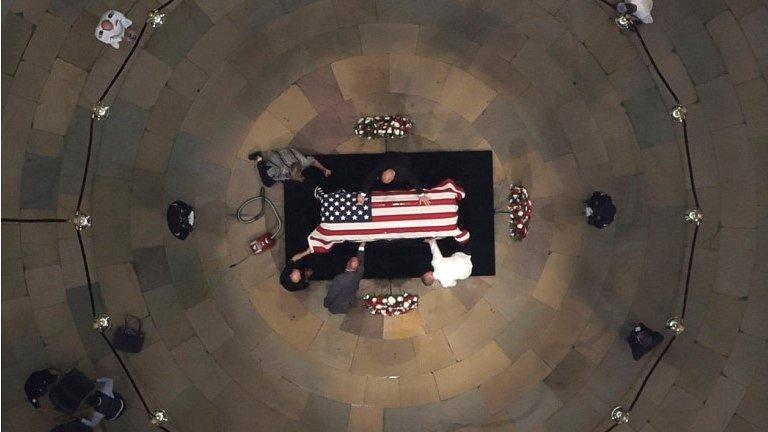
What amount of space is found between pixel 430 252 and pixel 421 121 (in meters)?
3.18

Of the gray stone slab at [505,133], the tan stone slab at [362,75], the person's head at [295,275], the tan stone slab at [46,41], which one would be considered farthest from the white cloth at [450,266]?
the tan stone slab at [46,41]

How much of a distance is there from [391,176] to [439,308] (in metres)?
3.74

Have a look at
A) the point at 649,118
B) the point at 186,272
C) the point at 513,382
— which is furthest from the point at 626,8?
the point at 186,272

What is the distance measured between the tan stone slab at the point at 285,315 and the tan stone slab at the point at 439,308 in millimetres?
2553

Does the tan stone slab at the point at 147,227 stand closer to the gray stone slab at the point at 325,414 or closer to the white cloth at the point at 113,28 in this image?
the white cloth at the point at 113,28

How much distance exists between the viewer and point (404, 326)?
472 inches

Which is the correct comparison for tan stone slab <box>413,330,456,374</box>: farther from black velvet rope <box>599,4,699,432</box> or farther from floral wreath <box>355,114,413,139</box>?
floral wreath <box>355,114,413,139</box>

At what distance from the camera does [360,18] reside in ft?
39.1

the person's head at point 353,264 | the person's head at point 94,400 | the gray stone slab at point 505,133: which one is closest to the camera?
the person's head at point 353,264

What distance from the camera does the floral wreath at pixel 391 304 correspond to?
11.2m

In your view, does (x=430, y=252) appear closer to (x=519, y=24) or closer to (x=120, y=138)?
(x=519, y=24)

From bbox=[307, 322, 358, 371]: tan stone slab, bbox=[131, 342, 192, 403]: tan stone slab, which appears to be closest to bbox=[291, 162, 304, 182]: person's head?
bbox=[307, 322, 358, 371]: tan stone slab

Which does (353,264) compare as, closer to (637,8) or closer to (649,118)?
(649,118)

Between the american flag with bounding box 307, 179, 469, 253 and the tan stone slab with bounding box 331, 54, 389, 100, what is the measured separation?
9.56ft
